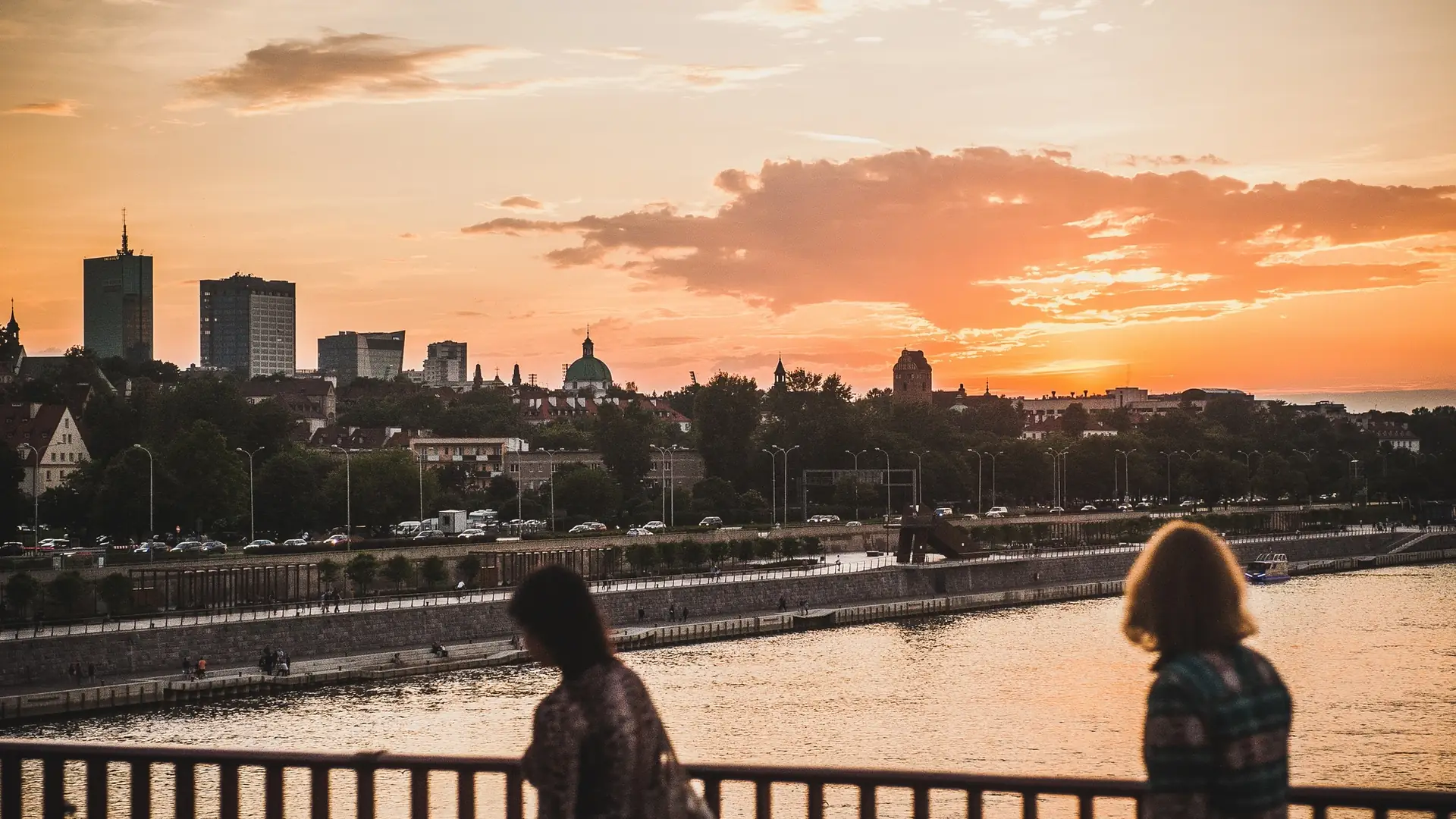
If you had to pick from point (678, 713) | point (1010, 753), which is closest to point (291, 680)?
point (678, 713)

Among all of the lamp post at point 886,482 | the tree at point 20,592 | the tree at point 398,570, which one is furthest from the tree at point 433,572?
the lamp post at point 886,482

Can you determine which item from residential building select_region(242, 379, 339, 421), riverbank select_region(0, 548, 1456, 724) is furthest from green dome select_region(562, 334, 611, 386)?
riverbank select_region(0, 548, 1456, 724)

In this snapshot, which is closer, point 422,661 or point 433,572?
point 422,661

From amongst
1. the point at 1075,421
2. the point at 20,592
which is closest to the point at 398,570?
the point at 20,592

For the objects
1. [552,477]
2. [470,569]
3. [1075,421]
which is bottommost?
[470,569]

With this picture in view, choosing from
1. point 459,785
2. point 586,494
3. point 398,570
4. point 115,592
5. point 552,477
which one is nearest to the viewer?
point 459,785

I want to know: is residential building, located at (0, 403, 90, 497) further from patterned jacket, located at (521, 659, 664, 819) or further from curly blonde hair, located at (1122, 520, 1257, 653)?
curly blonde hair, located at (1122, 520, 1257, 653)

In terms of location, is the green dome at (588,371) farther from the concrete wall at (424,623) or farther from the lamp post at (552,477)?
the concrete wall at (424,623)

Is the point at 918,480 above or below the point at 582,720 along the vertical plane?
A: below

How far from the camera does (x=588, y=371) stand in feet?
604

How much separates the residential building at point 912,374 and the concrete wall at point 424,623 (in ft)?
375

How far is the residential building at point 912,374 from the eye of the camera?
18975 centimetres

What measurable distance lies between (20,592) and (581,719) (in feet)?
147

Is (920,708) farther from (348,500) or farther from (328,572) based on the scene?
(348,500)
